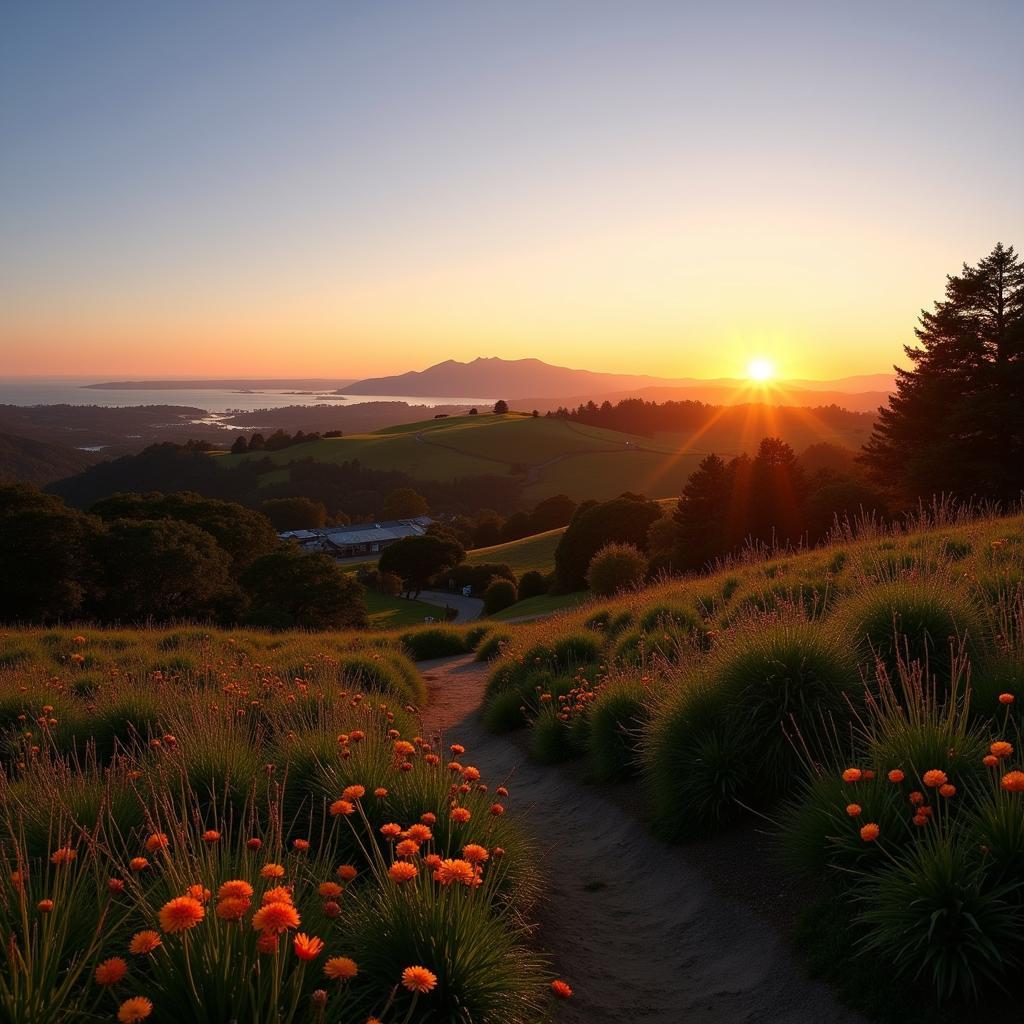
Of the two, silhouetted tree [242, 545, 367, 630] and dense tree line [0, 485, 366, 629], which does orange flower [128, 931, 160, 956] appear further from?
silhouetted tree [242, 545, 367, 630]

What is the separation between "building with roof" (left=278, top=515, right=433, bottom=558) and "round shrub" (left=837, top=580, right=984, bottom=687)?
76.1 metres

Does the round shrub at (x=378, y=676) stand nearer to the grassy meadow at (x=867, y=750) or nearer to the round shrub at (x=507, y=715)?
the round shrub at (x=507, y=715)

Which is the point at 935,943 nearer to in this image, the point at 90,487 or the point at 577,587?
the point at 577,587

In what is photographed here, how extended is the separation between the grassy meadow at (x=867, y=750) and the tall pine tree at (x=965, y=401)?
866 inches

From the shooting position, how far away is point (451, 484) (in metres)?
113

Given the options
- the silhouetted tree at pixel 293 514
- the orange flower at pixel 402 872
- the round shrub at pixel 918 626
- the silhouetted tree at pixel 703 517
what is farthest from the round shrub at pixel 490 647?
the silhouetted tree at pixel 293 514

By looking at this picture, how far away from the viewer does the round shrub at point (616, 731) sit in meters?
7.81

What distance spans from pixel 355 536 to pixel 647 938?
282ft

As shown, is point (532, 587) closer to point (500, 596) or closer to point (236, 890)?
point (500, 596)

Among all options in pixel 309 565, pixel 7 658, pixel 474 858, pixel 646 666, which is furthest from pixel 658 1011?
pixel 309 565

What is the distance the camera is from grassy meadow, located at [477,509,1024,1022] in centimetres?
368

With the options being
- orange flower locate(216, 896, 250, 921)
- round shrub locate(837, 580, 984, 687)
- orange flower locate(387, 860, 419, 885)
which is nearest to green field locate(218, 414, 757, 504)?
round shrub locate(837, 580, 984, 687)

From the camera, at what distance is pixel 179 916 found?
244 cm

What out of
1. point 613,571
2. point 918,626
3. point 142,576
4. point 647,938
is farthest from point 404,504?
point 647,938
